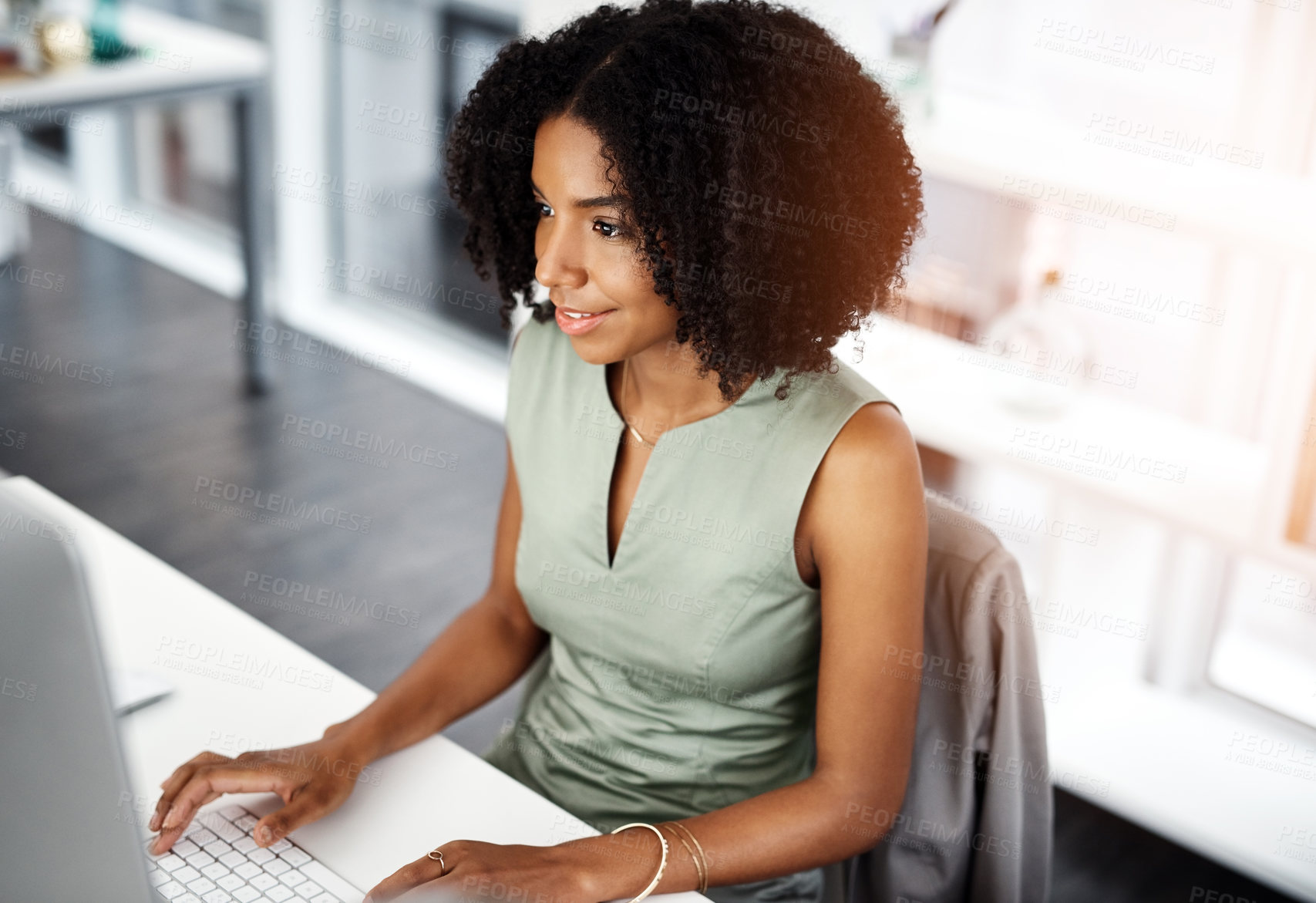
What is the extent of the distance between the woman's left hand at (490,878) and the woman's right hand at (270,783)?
14 centimetres

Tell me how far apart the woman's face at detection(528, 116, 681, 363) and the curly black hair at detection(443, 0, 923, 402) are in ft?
0.05

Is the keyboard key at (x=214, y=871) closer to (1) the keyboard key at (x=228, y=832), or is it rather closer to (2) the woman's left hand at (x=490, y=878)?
(1) the keyboard key at (x=228, y=832)

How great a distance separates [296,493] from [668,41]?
7.19ft

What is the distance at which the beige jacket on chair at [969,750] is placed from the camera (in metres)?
1.26

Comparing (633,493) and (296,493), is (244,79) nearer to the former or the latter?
(296,493)

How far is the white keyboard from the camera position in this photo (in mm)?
1049

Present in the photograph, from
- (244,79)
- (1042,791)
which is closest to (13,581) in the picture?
(1042,791)

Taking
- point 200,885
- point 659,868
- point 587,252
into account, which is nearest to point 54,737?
point 200,885

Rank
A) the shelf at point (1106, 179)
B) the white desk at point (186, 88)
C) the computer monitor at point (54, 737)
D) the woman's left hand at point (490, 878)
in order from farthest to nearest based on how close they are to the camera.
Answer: the white desk at point (186, 88)
the shelf at point (1106, 179)
the woman's left hand at point (490, 878)
the computer monitor at point (54, 737)

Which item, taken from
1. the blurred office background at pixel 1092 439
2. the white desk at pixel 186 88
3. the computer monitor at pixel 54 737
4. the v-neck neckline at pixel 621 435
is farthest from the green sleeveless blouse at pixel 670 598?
the white desk at pixel 186 88

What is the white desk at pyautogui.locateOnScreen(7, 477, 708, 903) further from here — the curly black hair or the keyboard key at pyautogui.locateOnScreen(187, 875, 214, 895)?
the curly black hair

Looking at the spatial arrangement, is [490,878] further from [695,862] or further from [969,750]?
[969,750]

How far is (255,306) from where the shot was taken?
3.55 m

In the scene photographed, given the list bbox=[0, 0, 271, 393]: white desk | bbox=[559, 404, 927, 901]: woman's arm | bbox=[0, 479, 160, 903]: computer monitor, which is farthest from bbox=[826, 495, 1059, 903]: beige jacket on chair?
bbox=[0, 0, 271, 393]: white desk
